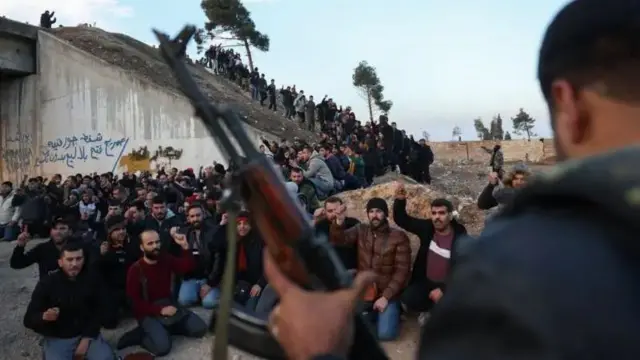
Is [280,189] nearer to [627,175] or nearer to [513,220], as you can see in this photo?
[513,220]

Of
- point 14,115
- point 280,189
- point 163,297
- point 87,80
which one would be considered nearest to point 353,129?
point 87,80

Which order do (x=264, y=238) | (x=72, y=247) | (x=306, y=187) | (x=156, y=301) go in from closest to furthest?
(x=264, y=238) < (x=72, y=247) < (x=156, y=301) < (x=306, y=187)

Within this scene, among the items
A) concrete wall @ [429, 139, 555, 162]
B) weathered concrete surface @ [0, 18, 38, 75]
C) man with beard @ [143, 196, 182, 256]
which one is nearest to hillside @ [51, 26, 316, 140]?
weathered concrete surface @ [0, 18, 38, 75]

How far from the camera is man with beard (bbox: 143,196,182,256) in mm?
8188

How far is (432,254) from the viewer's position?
704 centimetres

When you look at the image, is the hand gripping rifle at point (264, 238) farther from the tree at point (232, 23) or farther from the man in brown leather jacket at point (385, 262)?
the tree at point (232, 23)

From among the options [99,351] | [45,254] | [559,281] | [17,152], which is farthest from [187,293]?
[17,152]

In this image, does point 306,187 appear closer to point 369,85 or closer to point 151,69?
point 151,69

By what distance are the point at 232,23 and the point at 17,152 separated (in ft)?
57.7

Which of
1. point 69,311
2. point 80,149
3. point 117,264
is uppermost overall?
point 80,149

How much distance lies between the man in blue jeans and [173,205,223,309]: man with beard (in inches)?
318

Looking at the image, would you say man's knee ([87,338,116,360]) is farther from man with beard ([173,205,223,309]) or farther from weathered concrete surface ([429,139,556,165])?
weathered concrete surface ([429,139,556,165])

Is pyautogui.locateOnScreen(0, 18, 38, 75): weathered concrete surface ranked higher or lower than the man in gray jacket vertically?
higher

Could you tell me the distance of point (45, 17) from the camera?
88.5 feet
